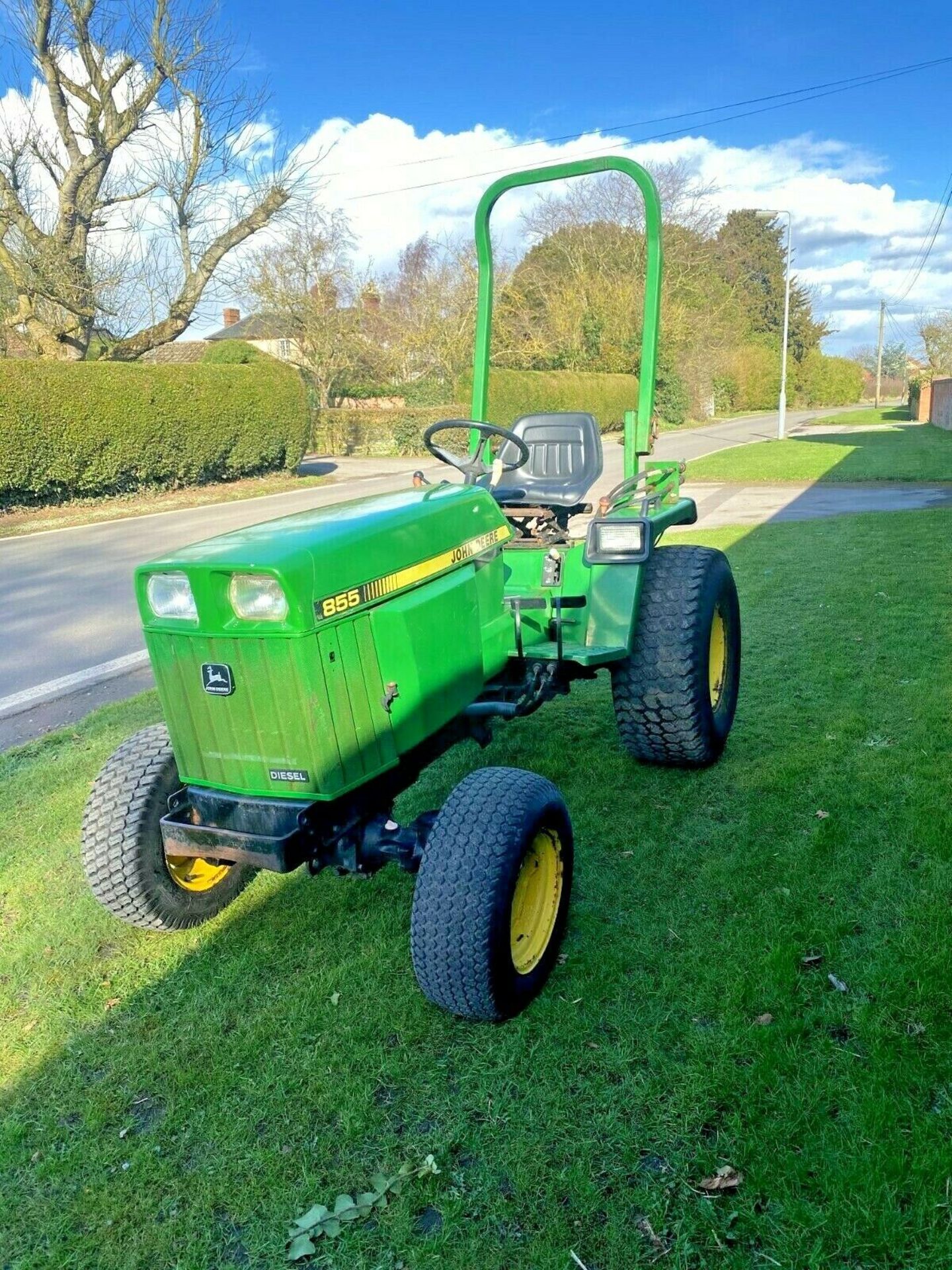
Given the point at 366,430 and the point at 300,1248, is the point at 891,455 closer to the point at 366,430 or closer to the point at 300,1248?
the point at 366,430

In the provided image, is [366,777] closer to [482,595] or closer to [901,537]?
[482,595]

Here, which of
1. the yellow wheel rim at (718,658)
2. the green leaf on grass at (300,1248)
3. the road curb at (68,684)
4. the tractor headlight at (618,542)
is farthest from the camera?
the road curb at (68,684)

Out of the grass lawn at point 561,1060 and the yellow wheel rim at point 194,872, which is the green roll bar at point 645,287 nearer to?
the grass lawn at point 561,1060

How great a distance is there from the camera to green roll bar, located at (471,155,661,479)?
3.68 m

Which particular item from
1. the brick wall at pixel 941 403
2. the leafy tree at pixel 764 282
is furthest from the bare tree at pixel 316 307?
the leafy tree at pixel 764 282

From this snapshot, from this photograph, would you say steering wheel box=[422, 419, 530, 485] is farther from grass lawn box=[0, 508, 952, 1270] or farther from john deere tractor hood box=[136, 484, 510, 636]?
grass lawn box=[0, 508, 952, 1270]

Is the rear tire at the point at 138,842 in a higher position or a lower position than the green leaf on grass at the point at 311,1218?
higher

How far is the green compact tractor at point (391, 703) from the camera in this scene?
7.42 feet

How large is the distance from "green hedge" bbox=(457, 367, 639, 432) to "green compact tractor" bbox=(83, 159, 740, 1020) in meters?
19.5

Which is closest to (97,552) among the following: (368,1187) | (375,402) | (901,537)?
(901,537)

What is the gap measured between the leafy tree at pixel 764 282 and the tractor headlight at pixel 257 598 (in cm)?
5833

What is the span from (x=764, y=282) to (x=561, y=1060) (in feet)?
224

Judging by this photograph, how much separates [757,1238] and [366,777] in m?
1.32

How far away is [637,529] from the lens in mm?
3439
